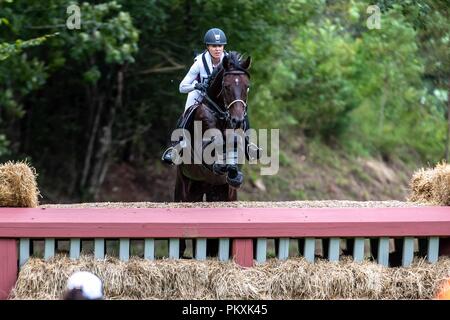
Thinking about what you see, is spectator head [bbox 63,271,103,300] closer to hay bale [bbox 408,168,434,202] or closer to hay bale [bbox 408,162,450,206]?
hay bale [bbox 408,162,450,206]

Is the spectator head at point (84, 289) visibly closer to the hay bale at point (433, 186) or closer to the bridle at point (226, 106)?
the bridle at point (226, 106)

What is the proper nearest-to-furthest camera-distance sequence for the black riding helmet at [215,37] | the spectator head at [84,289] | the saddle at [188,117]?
the spectator head at [84,289] → the black riding helmet at [215,37] → the saddle at [188,117]

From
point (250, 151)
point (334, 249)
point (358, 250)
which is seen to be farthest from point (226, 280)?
point (250, 151)

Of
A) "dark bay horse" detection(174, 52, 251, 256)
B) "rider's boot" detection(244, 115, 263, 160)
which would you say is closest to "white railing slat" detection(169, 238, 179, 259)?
"dark bay horse" detection(174, 52, 251, 256)

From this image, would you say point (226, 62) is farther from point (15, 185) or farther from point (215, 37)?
point (15, 185)

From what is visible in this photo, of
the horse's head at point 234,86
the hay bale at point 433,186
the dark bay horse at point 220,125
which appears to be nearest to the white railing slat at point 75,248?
the dark bay horse at point 220,125

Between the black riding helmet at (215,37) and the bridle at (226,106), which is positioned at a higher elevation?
the black riding helmet at (215,37)

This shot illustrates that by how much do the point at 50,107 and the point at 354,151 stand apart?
27.3 feet

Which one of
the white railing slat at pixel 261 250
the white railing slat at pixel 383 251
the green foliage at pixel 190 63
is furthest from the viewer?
the green foliage at pixel 190 63

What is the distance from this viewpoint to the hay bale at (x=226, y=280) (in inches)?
274

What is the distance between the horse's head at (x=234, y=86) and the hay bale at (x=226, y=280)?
6.07ft

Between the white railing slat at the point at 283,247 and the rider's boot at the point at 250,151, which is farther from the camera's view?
the rider's boot at the point at 250,151

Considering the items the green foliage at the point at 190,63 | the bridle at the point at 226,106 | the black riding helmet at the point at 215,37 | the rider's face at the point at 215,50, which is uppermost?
the black riding helmet at the point at 215,37
